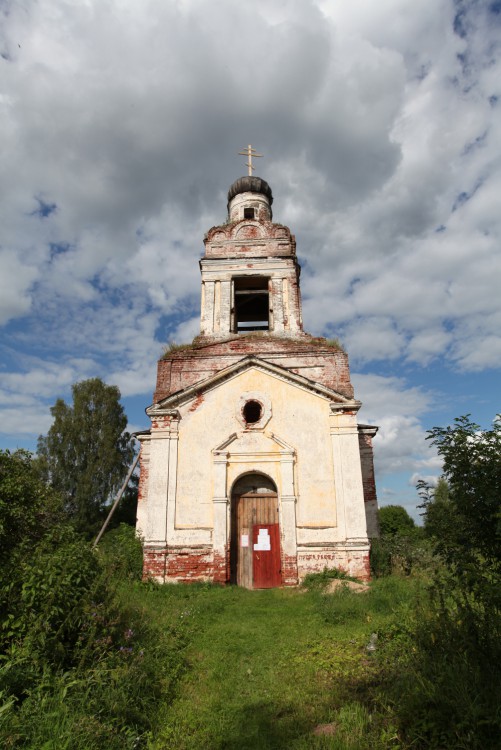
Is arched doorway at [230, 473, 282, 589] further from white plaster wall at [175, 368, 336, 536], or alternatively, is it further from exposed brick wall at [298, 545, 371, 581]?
exposed brick wall at [298, 545, 371, 581]

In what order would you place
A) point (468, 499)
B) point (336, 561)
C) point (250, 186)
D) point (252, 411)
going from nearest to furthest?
point (468, 499) → point (336, 561) → point (252, 411) → point (250, 186)

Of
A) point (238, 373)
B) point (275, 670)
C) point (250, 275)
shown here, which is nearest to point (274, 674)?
point (275, 670)

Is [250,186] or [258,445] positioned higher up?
[250,186]

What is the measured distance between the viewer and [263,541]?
480 inches

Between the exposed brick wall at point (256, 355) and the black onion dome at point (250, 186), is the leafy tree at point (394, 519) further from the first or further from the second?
the black onion dome at point (250, 186)

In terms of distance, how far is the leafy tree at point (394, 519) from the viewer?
2894 cm

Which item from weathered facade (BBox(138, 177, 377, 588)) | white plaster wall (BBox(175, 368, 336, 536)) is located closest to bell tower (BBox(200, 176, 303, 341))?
weathered facade (BBox(138, 177, 377, 588))

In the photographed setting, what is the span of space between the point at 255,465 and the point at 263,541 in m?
1.95

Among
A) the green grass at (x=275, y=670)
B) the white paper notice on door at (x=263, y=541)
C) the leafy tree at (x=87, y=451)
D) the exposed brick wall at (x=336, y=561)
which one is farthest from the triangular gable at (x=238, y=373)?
the leafy tree at (x=87, y=451)

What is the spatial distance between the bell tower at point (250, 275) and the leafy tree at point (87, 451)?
53.9 ft

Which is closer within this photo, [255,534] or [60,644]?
[60,644]

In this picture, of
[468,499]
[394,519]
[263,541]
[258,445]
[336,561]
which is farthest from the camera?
[394,519]

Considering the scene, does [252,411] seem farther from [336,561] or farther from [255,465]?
[336,561]

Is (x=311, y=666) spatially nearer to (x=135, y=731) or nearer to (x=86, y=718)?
(x=135, y=731)
